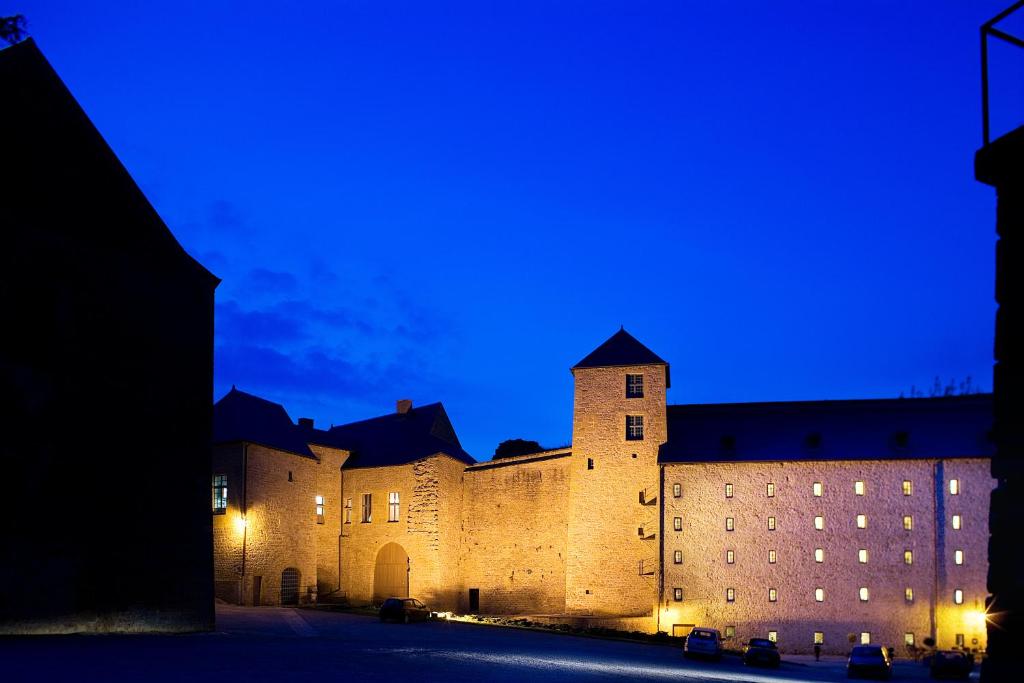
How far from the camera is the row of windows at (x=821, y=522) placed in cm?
4481

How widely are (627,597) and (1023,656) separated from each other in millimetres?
43877

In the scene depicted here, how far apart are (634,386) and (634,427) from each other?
210cm

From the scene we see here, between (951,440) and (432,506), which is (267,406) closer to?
(432,506)

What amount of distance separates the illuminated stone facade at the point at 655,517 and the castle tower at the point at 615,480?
77 mm

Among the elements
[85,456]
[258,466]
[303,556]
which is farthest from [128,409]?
[303,556]

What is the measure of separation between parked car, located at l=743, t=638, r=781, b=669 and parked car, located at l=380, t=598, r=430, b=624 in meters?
14.1

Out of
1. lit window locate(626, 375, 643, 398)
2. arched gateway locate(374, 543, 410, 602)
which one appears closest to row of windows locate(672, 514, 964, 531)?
lit window locate(626, 375, 643, 398)

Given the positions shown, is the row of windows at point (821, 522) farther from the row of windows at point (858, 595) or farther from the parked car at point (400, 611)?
the parked car at point (400, 611)

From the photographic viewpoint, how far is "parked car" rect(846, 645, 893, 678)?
33.5 meters

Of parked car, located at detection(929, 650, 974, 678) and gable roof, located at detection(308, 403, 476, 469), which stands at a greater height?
gable roof, located at detection(308, 403, 476, 469)

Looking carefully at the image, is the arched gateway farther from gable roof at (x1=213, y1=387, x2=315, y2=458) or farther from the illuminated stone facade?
gable roof at (x1=213, y1=387, x2=315, y2=458)

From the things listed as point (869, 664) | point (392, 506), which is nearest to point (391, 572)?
point (392, 506)

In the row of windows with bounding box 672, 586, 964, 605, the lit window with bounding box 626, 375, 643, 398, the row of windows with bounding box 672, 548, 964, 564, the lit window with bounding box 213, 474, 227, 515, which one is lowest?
the row of windows with bounding box 672, 586, 964, 605

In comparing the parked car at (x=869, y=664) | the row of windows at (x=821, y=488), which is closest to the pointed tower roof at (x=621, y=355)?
the row of windows at (x=821, y=488)
